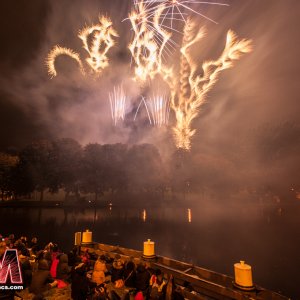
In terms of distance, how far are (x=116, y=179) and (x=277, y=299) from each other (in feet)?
265

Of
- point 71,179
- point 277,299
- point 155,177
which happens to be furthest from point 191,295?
point 155,177

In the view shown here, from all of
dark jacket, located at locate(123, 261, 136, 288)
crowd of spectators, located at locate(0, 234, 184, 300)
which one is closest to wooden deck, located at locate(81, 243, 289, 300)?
crowd of spectators, located at locate(0, 234, 184, 300)

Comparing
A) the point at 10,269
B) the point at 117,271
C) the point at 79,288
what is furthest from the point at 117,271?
the point at 10,269

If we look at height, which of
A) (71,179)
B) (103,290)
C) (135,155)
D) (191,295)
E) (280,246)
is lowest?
Answer: (280,246)

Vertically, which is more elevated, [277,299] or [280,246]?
[277,299]

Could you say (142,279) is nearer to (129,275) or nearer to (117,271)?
(129,275)

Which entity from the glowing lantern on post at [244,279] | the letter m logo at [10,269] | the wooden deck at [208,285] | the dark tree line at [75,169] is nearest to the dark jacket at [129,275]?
the wooden deck at [208,285]

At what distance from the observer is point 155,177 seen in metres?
97.9

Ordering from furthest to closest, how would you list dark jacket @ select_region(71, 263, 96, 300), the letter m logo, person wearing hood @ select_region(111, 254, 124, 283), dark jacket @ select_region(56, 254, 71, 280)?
dark jacket @ select_region(56, 254, 71, 280) → person wearing hood @ select_region(111, 254, 124, 283) → dark jacket @ select_region(71, 263, 96, 300) → the letter m logo

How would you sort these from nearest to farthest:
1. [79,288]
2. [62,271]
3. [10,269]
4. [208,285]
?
[10,269] < [79,288] < [208,285] < [62,271]

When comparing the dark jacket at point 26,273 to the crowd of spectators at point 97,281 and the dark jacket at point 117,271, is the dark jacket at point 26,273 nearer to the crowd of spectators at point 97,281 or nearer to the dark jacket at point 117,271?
the crowd of spectators at point 97,281

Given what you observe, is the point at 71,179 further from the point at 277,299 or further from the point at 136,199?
the point at 277,299

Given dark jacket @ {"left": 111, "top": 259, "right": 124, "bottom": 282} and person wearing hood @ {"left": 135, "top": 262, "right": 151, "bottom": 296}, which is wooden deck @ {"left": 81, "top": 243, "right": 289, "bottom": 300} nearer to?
person wearing hood @ {"left": 135, "top": 262, "right": 151, "bottom": 296}

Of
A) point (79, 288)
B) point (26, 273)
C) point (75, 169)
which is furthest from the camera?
point (75, 169)
